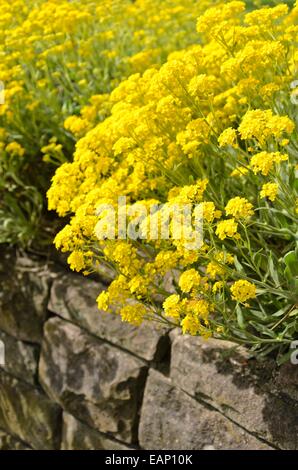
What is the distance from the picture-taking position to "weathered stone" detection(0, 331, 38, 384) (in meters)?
3.51

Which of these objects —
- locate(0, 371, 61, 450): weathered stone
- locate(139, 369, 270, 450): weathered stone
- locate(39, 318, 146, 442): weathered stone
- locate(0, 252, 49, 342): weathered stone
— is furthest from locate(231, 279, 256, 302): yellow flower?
locate(0, 371, 61, 450): weathered stone

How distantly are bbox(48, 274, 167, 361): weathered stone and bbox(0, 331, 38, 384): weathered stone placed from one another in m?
0.30

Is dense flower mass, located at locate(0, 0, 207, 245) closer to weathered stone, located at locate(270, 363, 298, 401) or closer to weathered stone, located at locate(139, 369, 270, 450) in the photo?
weathered stone, located at locate(139, 369, 270, 450)

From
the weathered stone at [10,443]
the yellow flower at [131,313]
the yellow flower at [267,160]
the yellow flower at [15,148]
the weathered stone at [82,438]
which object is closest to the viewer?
the yellow flower at [267,160]

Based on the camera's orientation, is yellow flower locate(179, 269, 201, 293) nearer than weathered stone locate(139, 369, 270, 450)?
Yes

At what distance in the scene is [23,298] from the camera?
3.49m

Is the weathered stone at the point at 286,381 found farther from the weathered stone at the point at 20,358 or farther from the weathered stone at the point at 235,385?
the weathered stone at the point at 20,358

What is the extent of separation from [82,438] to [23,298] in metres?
0.74

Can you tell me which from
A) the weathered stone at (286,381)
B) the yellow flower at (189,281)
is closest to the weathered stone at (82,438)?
A: the weathered stone at (286,381)

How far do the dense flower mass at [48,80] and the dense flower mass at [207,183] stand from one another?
724mm

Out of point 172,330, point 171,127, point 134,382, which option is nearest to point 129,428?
point 134,382

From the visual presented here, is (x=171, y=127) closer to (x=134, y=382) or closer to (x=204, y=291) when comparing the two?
(x=204, y=291)

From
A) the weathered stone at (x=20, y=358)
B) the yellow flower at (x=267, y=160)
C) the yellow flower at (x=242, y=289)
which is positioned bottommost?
the weathered stone at (x=20, y=358)

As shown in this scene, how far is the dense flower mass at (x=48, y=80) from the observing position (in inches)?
136
